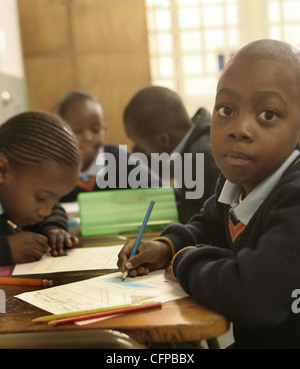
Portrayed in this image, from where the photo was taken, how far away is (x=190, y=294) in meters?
0.73

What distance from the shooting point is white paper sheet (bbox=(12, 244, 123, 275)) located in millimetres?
999

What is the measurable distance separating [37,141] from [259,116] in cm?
71

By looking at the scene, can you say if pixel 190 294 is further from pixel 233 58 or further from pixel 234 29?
pixel 234 29

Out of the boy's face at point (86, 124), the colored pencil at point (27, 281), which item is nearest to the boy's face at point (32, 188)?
the colored pencil at point (27, 281)

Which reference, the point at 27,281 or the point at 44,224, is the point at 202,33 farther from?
the point at 27,281

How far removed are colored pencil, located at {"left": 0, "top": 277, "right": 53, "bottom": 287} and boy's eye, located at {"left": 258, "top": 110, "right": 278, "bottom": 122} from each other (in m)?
0.52

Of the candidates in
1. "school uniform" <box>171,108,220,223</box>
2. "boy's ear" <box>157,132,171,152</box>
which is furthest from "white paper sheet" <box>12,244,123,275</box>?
"boy's ear" <box>157,132,171,152</box>

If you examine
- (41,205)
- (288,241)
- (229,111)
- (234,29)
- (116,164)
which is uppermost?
(234,29)

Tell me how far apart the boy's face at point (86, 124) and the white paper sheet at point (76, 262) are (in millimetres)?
1413

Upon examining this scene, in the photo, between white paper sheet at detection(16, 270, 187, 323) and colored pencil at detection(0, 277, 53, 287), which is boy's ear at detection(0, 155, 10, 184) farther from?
white paper sheet at detection(16, 270, 187, 323)

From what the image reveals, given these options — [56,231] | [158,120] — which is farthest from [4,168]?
[158,120]

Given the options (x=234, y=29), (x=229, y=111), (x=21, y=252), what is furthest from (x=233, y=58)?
(x=234, y=29)

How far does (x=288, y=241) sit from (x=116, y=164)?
187 cm

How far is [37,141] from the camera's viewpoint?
4.10 feet
